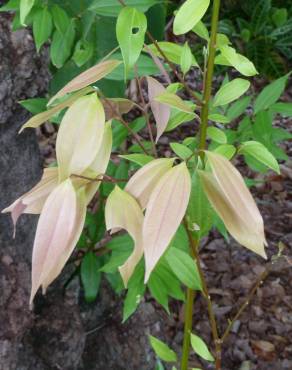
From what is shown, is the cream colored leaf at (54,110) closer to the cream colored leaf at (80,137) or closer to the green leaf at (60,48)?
the cream colored leaf at (80,137)

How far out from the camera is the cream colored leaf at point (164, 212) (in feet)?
1.64

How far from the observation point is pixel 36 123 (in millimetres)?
631

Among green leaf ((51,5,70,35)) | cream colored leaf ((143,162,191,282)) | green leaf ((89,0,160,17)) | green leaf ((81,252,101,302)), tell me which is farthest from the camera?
green leaf ((81,252,101,302))

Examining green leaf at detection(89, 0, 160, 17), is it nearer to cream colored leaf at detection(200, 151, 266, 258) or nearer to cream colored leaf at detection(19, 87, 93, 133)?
cream colored leaf at detection(19, 87, 93, 133)

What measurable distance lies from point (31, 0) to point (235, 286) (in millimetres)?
1543

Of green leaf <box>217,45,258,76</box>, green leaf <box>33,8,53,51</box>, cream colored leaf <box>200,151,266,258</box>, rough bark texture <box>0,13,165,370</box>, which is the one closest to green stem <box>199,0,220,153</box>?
green leaf <box>217,45,258,76</box>

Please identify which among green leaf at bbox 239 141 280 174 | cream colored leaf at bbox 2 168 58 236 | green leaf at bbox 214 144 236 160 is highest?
cream colored leaf at bbox 2 168 58 236

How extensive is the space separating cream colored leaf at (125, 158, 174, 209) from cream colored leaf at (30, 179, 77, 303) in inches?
3.2

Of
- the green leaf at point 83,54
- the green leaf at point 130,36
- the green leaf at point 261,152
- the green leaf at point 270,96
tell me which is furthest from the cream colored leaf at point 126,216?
the green leaf at point 270,96

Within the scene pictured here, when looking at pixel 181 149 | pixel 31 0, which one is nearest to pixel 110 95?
pixel 181 149

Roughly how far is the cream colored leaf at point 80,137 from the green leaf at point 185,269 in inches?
13.1

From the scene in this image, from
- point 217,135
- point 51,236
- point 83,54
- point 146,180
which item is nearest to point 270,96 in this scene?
point 83,54

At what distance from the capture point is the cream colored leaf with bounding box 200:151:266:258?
0.54 m

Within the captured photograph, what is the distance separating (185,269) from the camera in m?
0.83
